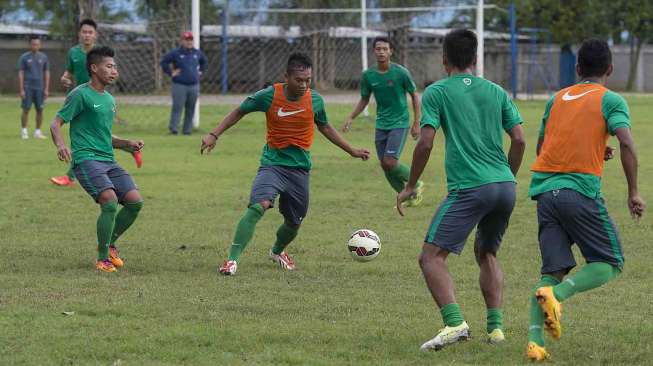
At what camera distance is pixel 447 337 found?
634 cm

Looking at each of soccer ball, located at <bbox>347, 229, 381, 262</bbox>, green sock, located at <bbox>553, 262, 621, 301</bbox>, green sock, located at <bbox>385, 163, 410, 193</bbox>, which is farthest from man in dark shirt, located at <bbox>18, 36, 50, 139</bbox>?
green sock, located at <bbox>553, 262, 621, 301</bbox>

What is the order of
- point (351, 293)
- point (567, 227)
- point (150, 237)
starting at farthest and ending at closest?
point (150, 237), point (351, 293), point (567, 227)

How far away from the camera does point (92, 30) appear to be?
1425 cm

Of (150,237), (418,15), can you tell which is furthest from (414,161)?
(418,15)

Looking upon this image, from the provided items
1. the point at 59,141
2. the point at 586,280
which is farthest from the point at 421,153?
the point at 59,141

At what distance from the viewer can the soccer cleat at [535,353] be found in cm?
614

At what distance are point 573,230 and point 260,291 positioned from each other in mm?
2839

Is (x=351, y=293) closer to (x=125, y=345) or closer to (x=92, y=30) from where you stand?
(x=125, y=345)

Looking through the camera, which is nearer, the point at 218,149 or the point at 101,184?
the point at 101,184

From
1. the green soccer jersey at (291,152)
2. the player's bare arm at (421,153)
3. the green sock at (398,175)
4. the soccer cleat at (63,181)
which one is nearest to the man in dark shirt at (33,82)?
the soccer cleat at (63,181)

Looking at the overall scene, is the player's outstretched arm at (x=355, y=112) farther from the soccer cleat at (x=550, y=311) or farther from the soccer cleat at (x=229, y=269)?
the soccer cleat at (x=550, y=311)

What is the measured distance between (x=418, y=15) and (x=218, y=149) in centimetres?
1450

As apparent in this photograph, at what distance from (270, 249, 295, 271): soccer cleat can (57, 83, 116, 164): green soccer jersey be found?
5.34 ft

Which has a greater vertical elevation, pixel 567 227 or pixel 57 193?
pixel 567 227
